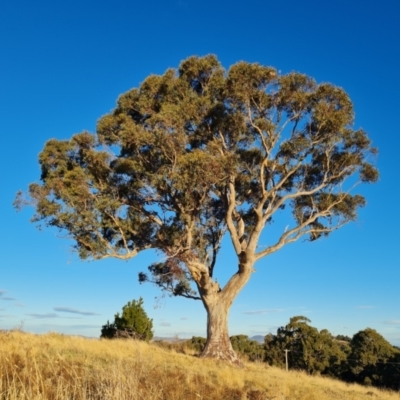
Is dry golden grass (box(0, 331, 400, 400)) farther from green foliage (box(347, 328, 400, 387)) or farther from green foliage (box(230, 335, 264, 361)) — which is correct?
green foliage (box(230, 335, 264, 361))

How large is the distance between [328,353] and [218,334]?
25732mm

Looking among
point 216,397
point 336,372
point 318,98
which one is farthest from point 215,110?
point 336,372

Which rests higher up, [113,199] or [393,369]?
[113,199]

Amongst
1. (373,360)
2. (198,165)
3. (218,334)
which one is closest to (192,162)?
(198,165)

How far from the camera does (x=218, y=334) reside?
63.6 feet

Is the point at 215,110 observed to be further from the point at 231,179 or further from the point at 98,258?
the point at 98,258

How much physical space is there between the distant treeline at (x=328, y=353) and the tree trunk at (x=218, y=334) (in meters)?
14.3

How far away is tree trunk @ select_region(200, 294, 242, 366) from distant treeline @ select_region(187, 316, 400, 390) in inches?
564

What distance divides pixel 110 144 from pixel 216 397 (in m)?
14.4

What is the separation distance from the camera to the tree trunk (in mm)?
18891

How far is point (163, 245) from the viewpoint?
2066 centimetres

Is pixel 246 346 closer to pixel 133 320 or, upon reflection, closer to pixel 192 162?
pixel 133 320

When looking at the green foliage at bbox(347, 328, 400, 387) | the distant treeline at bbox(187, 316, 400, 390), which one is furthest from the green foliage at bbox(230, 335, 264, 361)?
the green foliage at bbox(347, 328, 400, 387)

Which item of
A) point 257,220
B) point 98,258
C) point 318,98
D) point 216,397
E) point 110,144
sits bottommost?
point 216,397
